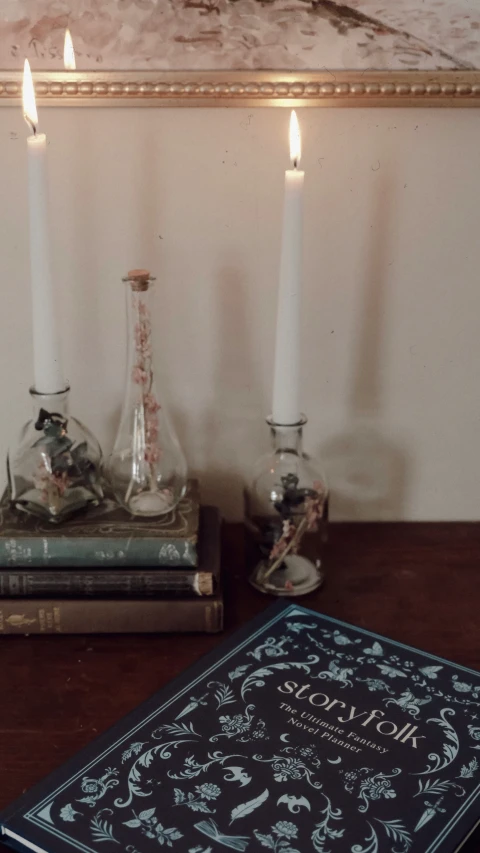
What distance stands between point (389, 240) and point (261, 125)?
176mm

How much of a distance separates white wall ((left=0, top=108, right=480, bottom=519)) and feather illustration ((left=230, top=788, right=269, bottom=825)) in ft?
1.48

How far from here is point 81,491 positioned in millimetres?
810

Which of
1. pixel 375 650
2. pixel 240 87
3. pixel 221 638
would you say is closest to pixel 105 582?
pixel 221 638

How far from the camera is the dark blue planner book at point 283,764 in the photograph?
52 cm

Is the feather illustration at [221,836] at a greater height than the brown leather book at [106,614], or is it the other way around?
the feather illustration at [221,836]

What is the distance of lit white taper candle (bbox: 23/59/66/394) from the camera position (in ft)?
2.41

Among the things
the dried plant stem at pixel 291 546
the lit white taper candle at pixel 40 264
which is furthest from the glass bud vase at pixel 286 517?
the lit white taper candle at pixel 40 264

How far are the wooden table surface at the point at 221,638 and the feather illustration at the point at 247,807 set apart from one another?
0.13 meters

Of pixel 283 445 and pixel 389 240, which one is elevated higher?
pixel 389 240

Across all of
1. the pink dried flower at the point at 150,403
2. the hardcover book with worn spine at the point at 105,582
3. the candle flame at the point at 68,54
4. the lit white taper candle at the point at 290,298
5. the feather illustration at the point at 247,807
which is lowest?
the hardcover book with worn spine at the point at 105,582

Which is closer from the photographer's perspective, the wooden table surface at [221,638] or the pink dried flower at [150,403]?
the wooden table surface at [221,638]

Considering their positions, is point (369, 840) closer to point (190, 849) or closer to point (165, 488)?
point (190, 849)

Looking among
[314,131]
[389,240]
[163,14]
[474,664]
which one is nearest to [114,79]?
[163,14]

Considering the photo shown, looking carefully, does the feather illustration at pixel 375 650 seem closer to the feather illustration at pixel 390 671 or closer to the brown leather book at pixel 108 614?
the feather illustration at pixel 390 671
